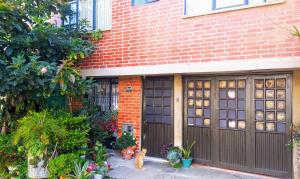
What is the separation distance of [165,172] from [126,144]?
6.12 feet

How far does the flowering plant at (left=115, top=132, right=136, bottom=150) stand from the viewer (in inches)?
352

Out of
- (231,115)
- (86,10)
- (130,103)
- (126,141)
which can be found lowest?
(126,141)

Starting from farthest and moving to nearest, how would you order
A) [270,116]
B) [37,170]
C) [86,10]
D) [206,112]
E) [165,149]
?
1. [86,10]
2. [165,149]
3. [206,112]
4. [37,170]
5. [270,116]

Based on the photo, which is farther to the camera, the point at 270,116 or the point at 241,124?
the point at 241,124

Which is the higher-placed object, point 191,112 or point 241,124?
point 191,112

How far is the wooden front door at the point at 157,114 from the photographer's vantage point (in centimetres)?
863

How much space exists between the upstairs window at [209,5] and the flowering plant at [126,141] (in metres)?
4.09

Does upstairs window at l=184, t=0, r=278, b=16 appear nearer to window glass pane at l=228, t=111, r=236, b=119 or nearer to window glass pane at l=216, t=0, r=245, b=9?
window glass pane at l=216, t=0, r=245, b=9

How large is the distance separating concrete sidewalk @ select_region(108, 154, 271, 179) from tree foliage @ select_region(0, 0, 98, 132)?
93.4 inches

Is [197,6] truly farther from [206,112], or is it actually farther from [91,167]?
[91,167]

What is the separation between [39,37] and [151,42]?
3123 millimetres

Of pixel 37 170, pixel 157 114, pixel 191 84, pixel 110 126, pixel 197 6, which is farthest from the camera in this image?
pixel 110 126

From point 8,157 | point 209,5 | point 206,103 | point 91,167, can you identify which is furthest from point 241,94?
point 8,157

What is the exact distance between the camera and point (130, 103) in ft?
30.1
